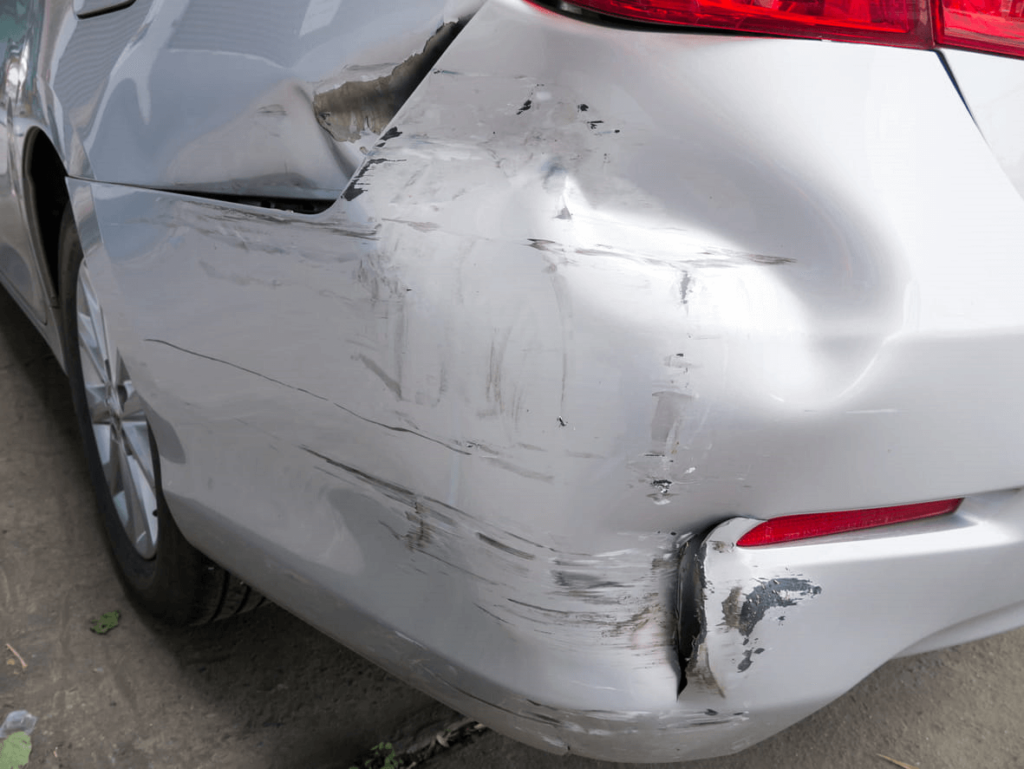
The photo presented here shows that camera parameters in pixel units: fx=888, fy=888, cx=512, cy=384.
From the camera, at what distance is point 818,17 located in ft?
2.88

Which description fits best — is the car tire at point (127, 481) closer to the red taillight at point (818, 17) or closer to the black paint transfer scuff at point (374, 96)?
the black paint transfer scuff at point (374, 96)

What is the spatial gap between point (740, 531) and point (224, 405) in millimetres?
740

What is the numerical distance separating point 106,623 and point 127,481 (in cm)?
32

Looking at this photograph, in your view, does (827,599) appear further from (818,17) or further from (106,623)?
(106,623)

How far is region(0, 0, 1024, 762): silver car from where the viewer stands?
2.84 ft

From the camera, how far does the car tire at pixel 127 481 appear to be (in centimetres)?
168

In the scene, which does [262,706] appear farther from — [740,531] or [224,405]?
[740,531]

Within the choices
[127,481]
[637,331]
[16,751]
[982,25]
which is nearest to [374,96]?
[637,331]

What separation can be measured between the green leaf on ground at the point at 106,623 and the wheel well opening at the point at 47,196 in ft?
2.46

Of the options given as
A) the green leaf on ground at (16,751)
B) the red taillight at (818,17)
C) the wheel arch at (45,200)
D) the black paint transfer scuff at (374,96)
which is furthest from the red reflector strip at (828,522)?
the wheel arch at (45,200)

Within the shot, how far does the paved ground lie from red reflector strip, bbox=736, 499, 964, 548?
829mm

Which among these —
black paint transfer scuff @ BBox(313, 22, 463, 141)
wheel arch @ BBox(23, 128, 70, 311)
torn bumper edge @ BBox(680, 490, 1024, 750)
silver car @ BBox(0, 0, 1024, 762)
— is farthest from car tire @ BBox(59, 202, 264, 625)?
torn bumper edge @ BBox(680, 490, 1024, 750)

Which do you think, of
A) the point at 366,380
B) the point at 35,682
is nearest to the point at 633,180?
the point at 366,380

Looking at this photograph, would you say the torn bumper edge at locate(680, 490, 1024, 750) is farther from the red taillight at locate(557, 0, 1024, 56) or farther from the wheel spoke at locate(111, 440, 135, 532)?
the wheel spoke at locate(111, 440, 135, 532)
